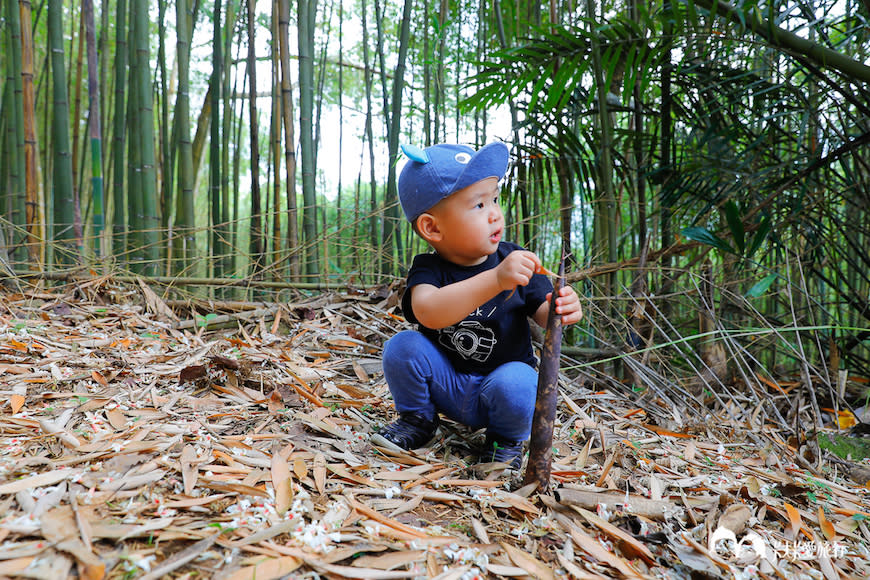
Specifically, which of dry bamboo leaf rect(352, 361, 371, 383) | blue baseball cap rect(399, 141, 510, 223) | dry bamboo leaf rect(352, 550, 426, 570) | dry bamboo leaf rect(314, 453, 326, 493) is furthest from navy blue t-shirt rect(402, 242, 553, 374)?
dry bamboo leaf rect(352, 550, 426, 570)

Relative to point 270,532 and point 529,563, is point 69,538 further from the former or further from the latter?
point 529,563

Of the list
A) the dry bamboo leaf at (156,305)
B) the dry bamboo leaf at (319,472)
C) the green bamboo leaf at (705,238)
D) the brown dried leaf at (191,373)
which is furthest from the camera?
the dry bamboo leaf at (156,305)

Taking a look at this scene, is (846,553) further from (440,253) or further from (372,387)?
(372,387)

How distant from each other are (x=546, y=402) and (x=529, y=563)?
28cm

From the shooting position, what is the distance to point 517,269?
1033 mm

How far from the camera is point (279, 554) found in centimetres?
77

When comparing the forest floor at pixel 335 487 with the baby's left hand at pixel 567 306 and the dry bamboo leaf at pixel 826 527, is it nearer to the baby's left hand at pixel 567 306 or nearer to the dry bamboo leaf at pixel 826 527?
the dry bamboo leaf at pixel 826 527

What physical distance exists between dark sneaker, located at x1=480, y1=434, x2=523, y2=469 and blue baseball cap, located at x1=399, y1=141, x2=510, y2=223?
53cm

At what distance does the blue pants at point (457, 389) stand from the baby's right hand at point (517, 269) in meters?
0.29

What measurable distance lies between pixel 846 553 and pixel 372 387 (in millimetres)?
1172

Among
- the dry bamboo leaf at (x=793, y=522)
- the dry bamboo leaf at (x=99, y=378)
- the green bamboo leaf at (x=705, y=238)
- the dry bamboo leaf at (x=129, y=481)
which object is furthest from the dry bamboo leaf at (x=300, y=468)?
the green bamboo leaf at (x=705, y=238)

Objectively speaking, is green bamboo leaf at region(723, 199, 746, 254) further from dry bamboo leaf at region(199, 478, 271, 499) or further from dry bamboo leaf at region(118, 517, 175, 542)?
dry bamboo leaf at region(118, 517, 175, 542)

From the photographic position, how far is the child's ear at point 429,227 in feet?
4.13

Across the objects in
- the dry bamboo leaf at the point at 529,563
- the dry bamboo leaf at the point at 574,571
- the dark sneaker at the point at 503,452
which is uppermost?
the dark sneaker at the point at 503,452
